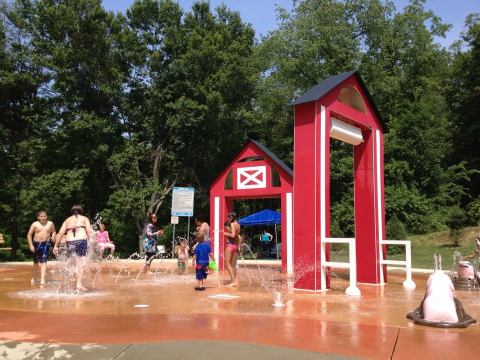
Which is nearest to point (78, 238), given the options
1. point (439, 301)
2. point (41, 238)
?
point (41, 238)

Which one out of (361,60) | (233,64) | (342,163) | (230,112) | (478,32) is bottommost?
(342,163)

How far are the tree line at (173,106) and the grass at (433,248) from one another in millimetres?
1668

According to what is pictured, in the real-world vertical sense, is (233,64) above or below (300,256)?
above

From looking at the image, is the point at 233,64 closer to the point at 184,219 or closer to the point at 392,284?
the point at 184,219

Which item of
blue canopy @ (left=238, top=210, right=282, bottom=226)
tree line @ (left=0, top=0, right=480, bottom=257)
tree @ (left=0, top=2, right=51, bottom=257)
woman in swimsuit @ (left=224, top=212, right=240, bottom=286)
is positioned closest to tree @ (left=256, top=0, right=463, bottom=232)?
tree line @ (left=0, top=0, right=480, bottom=257)

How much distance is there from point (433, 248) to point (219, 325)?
67.1 ft

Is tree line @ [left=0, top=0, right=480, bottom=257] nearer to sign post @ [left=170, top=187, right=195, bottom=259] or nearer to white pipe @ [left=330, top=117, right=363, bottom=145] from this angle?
sign post @ [left=170, top=187, right=195, bottom=259]

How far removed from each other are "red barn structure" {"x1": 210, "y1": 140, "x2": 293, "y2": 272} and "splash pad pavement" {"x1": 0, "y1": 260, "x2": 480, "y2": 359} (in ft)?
16.4

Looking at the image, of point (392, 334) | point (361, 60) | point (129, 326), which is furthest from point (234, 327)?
point (361, 60)

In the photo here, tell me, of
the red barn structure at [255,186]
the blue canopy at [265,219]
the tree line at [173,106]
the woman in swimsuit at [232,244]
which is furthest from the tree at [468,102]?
the woman in swimsuit at [232,244]

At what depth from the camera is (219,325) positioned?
6746mm

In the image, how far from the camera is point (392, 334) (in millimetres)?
6297

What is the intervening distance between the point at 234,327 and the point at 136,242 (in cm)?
2855

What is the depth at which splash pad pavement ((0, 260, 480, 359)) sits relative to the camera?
5324mm
